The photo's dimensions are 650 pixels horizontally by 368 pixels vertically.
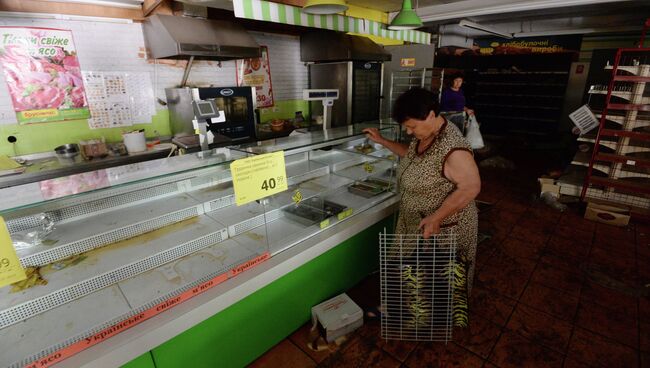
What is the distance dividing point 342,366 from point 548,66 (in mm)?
9700

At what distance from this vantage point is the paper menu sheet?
12.1ft

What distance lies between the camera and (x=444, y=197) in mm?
2090

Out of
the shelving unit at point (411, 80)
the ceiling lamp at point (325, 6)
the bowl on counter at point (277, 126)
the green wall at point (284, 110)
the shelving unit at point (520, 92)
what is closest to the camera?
the ceiling lamp at point (325, 6)

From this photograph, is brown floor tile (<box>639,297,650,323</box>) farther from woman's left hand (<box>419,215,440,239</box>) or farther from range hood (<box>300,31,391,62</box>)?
range hood (<box>300,31,391,62</box>)

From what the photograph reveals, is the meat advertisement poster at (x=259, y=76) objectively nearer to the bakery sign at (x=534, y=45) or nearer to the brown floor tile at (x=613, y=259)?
the brown floor tile at (x=613, y=259)

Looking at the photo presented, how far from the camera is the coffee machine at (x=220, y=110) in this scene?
12.4 ft

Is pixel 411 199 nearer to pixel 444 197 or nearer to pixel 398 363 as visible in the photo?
pixel 444 197

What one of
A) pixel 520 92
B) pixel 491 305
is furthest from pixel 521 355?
pixel 520 92

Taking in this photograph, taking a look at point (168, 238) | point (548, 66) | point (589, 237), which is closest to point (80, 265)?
point (168, 238)

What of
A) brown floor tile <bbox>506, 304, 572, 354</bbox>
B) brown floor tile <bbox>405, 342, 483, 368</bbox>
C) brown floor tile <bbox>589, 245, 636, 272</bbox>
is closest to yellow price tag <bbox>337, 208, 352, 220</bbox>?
brown floor tile <bbox>405, 342, 483, 368</bbox>

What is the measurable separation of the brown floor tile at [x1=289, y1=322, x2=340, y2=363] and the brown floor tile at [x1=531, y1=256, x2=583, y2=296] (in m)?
2.05

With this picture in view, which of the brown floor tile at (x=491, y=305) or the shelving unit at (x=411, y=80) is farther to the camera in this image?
the shelving unit at (x=411, y=80)

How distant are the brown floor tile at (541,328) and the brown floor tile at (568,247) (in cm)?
123

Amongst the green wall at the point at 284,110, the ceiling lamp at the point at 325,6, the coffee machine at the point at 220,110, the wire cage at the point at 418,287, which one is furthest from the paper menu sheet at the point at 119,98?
the wire cage at the point at 418,287
